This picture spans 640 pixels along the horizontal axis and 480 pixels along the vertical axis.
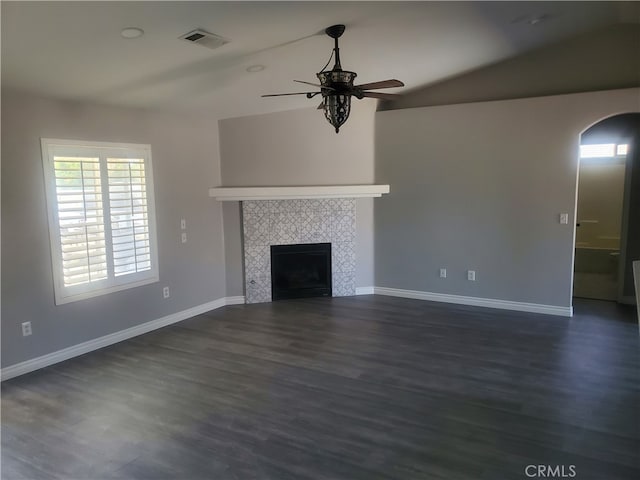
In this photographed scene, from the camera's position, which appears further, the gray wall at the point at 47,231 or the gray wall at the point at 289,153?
the gray wall at the point at 289,153

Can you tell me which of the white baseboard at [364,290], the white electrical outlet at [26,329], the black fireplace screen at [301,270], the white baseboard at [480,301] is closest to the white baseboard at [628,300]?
the white baseboard at [480,301]

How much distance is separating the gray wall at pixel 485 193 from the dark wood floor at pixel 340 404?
827 millimetres

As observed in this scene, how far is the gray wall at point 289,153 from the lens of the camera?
19.2ft

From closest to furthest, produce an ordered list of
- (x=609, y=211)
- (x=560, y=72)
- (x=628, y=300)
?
(x=560, y=72)
(x=628, y=300)
(x=609, y=211)

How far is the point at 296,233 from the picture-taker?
6176mm

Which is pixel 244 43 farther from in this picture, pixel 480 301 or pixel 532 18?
pixel 480 301

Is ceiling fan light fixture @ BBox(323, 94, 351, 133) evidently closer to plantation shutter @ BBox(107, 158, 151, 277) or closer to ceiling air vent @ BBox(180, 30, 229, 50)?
ceiling air vent @ BBox(180, 30, 229, 50)

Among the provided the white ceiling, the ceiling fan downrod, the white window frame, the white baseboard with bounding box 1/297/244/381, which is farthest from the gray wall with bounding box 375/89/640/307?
the white window frame

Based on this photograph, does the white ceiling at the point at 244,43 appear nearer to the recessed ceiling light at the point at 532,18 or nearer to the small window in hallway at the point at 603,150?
the recessed ceiling light at the point at 532,18

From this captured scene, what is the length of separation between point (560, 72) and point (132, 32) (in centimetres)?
475

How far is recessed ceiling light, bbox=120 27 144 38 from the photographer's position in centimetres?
285

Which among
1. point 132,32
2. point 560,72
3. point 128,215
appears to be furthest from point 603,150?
point 132,32

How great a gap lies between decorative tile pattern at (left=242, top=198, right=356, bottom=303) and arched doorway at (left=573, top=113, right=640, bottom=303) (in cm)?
335

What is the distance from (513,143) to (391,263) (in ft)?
7.36
